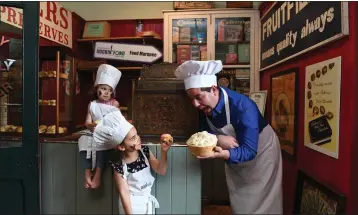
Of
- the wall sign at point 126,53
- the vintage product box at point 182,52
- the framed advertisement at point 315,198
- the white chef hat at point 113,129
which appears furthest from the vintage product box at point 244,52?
the white chef hat at point 113,129

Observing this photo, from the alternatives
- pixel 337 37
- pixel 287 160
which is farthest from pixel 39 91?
pixel 287 160

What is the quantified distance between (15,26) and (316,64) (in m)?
1.52

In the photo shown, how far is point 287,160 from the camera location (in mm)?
1864

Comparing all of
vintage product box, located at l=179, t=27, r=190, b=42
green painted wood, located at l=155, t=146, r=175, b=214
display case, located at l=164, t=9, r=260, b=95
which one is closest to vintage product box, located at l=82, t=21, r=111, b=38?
display case, located at l=164, t=9, r=260, b=95

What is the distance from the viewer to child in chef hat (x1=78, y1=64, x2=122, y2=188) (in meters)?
1.11

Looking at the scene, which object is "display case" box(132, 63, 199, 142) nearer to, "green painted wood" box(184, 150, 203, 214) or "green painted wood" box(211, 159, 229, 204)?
"green painted wood" box(184, 150, 203, 214)

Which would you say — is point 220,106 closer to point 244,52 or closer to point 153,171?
point 153,171

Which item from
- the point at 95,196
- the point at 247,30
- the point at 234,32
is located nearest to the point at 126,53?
the point at 234,32

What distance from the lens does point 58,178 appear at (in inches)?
47.1

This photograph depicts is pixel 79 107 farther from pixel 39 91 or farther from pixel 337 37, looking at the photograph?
pixel 337 37

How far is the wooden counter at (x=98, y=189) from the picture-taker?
1.10m

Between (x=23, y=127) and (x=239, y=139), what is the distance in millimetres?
964

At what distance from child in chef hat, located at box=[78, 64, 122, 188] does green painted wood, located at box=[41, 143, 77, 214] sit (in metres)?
0.09

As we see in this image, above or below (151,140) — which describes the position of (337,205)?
below
